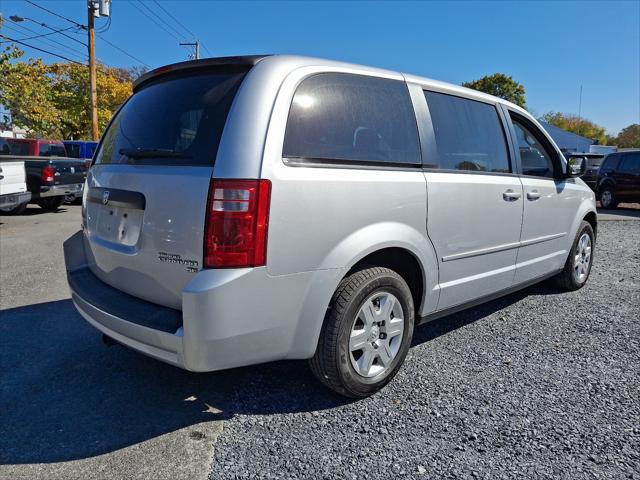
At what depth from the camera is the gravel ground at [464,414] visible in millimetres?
2236

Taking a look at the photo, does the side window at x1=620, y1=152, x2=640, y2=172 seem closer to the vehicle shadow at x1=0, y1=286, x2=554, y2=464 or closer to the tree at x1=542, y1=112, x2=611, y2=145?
the vehicle shadow at x1=0, y1=286, x2=554, y2=464

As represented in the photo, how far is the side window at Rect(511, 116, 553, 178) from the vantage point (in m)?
4.09

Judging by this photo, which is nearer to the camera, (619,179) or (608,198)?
(619,179)

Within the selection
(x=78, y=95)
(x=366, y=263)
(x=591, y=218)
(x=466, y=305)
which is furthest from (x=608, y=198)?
(x=78, y=95)

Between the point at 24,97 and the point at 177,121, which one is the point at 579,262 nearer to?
the point at 177,121

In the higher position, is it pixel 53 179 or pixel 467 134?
pixel 467 134

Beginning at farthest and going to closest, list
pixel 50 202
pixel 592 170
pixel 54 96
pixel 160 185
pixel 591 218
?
pixel 54 96 → pixel 592 170 → pixel 50 202 → pixel 591 218 → pixel 160 185

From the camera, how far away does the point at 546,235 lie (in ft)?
14.0

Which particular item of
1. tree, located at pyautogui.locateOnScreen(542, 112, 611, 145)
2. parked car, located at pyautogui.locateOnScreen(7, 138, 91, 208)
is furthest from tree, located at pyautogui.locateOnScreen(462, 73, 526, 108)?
parked car, located at pyautogui.locateOnScreen(7, 138, 91, 208)

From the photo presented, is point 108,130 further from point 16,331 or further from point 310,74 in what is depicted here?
point 16,331

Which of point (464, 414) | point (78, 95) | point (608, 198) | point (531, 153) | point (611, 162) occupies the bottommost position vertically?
point (464, 414)

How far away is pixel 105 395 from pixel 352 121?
7.13 ft

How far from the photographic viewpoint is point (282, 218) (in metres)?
2.28

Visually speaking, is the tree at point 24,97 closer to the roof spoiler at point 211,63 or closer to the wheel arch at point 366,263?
the roof spoiler at point 211,63
